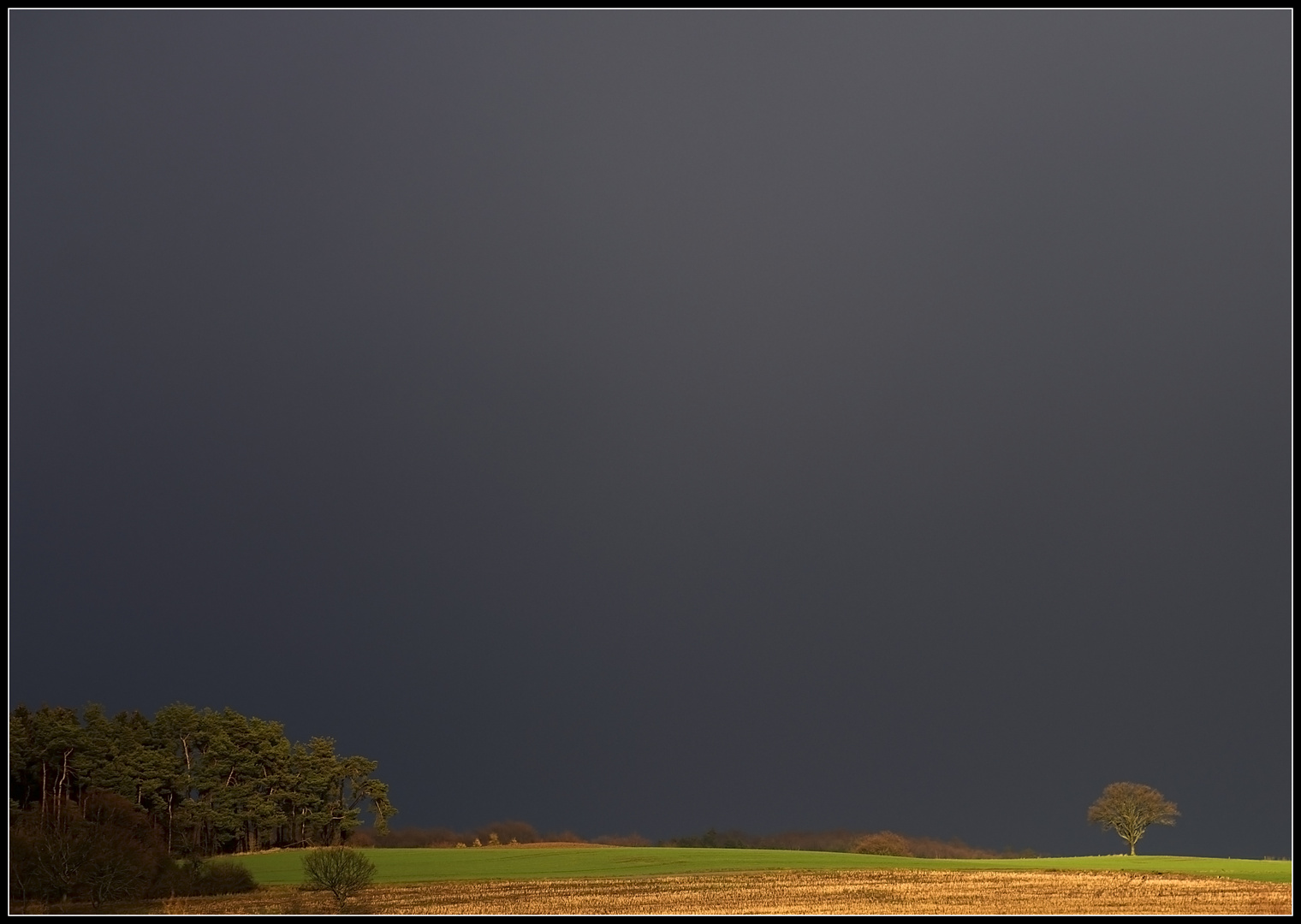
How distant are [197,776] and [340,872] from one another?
116 feet

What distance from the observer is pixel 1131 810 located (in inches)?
3664

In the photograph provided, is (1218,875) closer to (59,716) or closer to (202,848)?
(202,848)

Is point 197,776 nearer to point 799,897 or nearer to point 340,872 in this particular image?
point 340,872

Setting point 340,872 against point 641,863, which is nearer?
point 340,872

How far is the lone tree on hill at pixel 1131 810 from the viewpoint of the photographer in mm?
92625

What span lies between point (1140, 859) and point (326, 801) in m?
53.2

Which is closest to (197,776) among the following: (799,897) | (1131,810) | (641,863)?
(641,863)

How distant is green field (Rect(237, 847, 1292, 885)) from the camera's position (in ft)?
194

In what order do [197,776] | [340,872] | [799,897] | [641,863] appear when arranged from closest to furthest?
[340,872], [799,897], [641,863], [197,776]

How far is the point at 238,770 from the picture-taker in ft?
257

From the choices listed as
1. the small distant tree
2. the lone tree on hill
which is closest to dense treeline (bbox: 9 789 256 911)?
the small distant tree

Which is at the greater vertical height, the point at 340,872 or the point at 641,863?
the point at 340,872

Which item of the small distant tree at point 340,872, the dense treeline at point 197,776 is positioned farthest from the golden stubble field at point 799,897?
the dense treeline at point 197,776

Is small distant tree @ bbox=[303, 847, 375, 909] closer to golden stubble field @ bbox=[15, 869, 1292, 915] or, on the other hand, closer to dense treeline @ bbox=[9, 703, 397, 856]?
golden stubble field @ bbox=[15, 869, 1292, 915]
